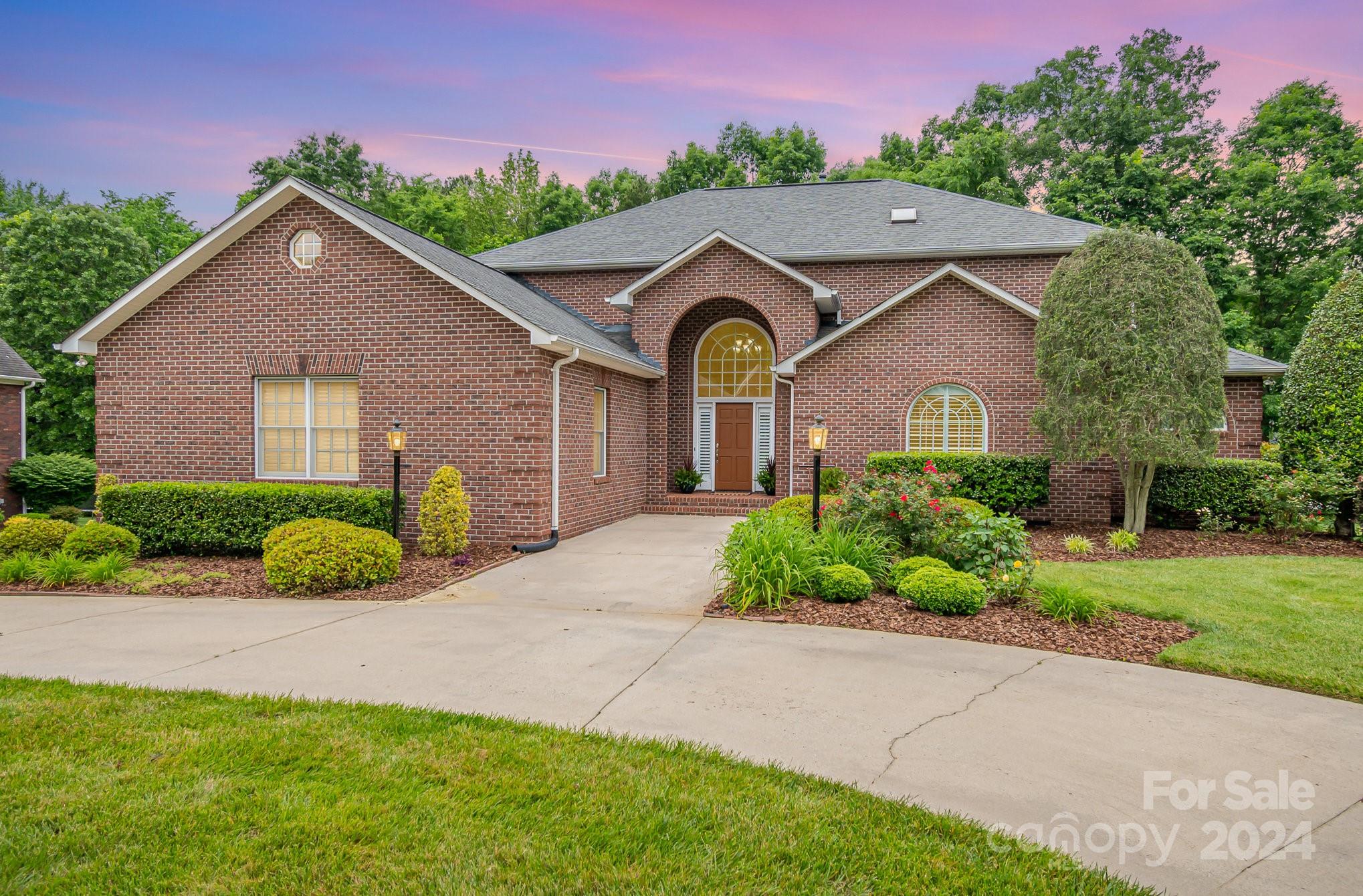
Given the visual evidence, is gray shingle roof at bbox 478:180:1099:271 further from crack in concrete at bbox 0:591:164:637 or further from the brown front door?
crack in concrete at bbox 0:591:164:637

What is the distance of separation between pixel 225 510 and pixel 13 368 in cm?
1527

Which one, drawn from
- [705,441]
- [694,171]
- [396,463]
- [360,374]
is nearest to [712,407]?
[705,441]

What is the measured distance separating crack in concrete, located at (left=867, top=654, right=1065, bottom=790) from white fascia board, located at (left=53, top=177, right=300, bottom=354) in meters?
11.7

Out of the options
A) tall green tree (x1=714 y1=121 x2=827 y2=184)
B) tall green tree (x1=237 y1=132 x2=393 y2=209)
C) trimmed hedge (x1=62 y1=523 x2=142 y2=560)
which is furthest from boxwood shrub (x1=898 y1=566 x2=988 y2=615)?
tall green tree (x1=237 y1=132 x2=393 y2=209)

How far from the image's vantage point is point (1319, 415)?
11.9 meters

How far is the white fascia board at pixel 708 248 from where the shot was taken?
1551cm

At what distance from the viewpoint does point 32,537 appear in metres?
9.30

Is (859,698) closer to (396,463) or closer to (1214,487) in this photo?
(396,463)

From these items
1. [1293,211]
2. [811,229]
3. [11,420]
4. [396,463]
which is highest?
[1293,211]

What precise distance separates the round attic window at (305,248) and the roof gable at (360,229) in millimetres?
523

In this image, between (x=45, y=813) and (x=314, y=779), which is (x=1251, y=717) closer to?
(x=314, y=779)

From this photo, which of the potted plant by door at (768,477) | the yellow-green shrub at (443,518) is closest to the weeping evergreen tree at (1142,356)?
the potted plant by door at (768,477)

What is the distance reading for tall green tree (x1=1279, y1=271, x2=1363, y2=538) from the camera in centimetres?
1152

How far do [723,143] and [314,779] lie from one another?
40.0 m
